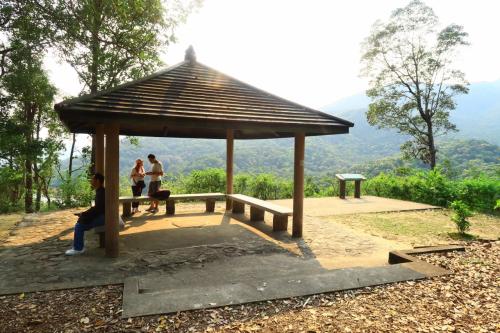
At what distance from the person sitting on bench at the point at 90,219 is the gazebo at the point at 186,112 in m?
0.34

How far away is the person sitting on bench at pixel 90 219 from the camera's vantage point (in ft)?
18.5

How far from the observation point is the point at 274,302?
379 centimetres

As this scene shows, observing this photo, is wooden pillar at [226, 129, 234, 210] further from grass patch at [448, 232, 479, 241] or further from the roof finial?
grass patch at [448, 232, 479, 241]

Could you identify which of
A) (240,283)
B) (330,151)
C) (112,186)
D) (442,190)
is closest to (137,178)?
(112,186)

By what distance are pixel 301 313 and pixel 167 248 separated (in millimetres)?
3267

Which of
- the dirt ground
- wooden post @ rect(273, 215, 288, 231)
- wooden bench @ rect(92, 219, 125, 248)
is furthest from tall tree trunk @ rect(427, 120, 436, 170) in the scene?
wooden bench @ rect(92, 219, 125, 248)

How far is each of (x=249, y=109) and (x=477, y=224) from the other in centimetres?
715

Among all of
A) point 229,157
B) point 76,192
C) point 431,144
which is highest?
point 431,144

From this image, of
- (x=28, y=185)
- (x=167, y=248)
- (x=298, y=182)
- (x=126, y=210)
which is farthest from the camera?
(x=28, y=185)

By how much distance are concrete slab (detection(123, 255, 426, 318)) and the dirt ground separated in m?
0.12

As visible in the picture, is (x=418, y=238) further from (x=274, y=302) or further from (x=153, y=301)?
(x=153, y=301)

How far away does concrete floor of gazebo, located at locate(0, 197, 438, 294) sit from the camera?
4.71m

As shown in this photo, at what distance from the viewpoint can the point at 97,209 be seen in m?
5.80

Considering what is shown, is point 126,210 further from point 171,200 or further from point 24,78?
point 24,78
